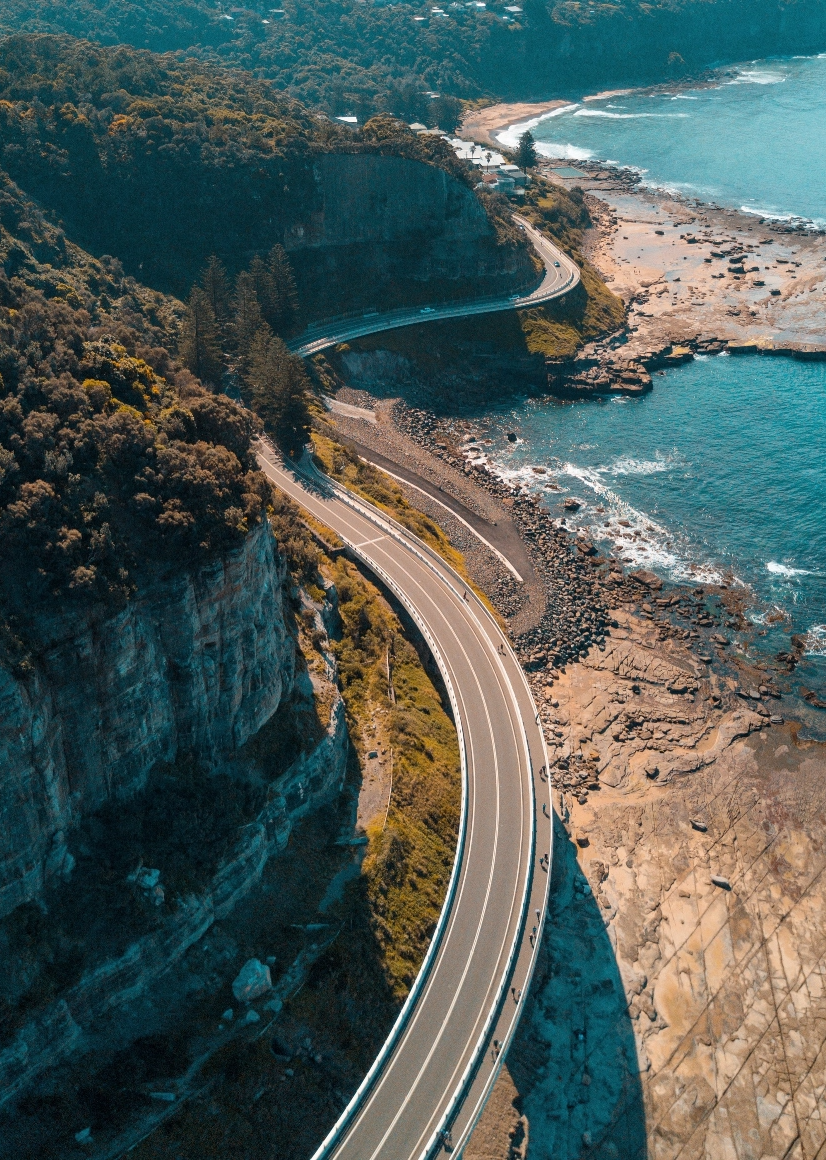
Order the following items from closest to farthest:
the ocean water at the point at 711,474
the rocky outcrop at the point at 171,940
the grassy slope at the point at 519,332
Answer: the rocky outcrop at the point at 171,940, the ocean water at the point at 711,474, the grassy slope at the point at 519,332

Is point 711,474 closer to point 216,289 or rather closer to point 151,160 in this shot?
point 216,289

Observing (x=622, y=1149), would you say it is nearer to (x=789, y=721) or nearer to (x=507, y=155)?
(x=789, y=721)

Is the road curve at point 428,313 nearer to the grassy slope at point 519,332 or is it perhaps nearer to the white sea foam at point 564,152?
the grassy slope at point 519,332

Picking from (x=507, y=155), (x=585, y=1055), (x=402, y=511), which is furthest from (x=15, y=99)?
(x=585, y=1055)

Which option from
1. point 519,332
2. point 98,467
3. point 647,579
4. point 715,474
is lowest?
point 647,579

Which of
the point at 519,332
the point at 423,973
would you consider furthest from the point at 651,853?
the point at 519,332

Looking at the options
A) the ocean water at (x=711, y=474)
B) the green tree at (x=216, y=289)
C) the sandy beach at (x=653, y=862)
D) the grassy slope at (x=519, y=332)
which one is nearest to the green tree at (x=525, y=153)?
the grassy slope at (x=519, y=332)
